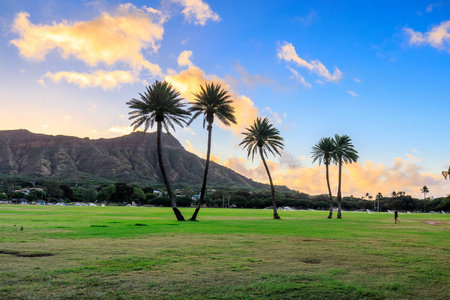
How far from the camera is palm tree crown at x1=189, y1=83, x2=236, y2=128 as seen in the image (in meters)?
47.3

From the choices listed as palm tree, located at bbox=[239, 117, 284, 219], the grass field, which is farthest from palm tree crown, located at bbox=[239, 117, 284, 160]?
the grass field

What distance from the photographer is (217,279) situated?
10641mm

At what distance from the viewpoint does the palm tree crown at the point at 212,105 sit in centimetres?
4731

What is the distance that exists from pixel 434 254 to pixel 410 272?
5956 mm

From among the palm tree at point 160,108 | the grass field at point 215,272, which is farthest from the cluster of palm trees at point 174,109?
the grass field at point 215,272

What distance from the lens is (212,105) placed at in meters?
47.7

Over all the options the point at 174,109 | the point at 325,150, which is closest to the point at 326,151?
the point at 325,150

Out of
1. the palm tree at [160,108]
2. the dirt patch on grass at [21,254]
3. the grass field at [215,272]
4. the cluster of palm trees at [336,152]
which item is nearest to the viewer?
the grass field at [215,272]

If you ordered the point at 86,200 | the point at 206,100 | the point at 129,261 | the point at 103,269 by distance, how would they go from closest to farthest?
the point at 103,269 → the point at 129,261 → the point at 206,100 → the point at 86,200

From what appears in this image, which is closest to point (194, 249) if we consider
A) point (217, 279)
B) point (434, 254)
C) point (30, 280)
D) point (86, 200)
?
point (217, 279)

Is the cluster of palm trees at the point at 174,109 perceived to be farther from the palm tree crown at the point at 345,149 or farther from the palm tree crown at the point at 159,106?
the palm tree crown at the point at 345,149

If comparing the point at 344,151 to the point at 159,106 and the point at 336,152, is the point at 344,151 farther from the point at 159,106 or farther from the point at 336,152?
the point at 159,106

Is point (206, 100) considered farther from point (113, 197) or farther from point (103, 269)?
point (113, 197)

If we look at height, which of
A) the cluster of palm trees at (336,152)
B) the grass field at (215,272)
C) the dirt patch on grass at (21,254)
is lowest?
the dirt patch on grass at (21,254)
